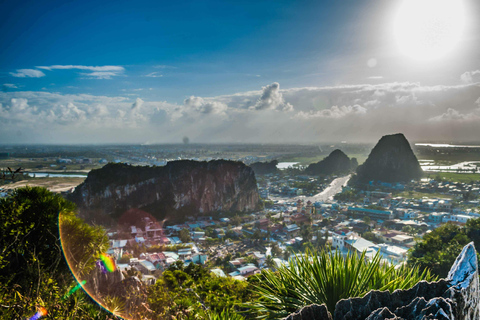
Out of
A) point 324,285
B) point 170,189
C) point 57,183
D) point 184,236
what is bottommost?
point 184,236

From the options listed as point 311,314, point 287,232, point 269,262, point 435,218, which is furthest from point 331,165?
point 311,314

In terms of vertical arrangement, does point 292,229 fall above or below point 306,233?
below

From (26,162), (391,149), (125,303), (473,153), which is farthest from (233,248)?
(473,153)

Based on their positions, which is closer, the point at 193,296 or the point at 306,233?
the point at 193,296

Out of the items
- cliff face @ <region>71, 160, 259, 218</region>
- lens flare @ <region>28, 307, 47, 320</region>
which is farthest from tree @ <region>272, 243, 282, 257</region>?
cliff face @ <region>71, 160, 259, 218</region>

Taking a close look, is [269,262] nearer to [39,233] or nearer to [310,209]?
[39,233]

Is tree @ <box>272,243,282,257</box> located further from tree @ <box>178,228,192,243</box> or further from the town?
tree @ <box>178,228,192,243</box>
